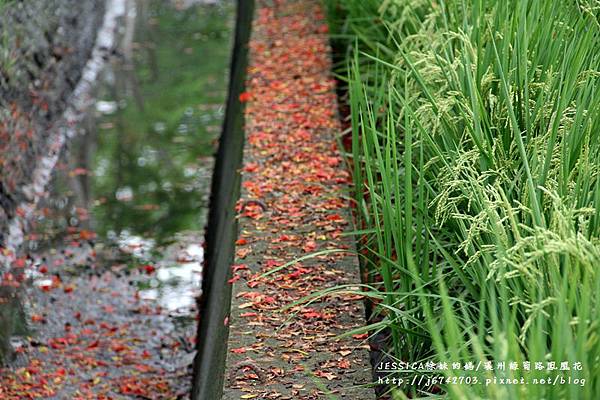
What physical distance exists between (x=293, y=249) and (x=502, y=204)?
1.12 metres

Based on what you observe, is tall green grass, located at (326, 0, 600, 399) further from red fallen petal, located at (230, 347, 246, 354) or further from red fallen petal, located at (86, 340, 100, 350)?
red fallen petal, located at (86, 340, 100, 350)

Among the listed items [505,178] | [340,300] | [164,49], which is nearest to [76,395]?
[340,300]

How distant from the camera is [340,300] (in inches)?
106

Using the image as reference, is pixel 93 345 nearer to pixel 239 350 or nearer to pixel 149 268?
pixel 149 268

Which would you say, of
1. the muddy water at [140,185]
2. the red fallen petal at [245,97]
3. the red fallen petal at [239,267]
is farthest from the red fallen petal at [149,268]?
the red fallen petal at [239,267]

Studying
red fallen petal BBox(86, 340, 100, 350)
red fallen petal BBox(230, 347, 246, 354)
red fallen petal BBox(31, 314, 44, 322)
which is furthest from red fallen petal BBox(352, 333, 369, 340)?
red fallen petal BBox(31, 314, 44, 322)

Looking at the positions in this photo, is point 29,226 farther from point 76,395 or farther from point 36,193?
point 76,395

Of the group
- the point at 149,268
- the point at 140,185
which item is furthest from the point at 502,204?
the point at 140,185

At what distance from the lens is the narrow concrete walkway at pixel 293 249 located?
2336 mm

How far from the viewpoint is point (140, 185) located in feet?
20.1

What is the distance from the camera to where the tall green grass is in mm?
1696

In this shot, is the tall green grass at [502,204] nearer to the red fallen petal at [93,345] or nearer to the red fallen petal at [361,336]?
the red fallen petal at [361,336]

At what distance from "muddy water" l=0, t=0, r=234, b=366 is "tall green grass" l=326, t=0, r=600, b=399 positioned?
2.12 metres

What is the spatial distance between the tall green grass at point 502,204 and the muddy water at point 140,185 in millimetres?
2119
